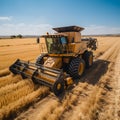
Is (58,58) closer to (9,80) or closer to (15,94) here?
(9,80)

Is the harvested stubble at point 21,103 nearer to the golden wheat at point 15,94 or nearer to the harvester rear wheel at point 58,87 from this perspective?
the golden wheat at point 15,94

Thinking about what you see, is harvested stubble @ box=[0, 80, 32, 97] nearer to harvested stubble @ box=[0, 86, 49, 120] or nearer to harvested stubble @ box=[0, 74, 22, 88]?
harvested stubble @ box=[0, 74, 22, 88]

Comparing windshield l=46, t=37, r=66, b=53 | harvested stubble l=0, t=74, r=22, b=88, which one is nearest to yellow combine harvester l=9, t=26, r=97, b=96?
windshield l=46, t=37, r=66, b=53

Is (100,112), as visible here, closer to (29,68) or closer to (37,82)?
(37,82)

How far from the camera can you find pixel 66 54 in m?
8.00

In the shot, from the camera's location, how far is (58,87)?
18.5ft

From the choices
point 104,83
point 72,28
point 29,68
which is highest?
point 72,28

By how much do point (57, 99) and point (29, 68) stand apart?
2629 millimetres

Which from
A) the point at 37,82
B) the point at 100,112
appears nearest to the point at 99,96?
the point at 100,112

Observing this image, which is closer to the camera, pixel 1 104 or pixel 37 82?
pixel 1 104

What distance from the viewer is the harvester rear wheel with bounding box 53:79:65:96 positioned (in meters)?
5.45

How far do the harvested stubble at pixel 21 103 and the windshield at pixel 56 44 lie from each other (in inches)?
110

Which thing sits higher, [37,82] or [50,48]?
[50,48]

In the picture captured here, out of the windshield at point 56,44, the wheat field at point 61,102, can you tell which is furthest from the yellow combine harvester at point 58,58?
the wheat field at point 61,102
